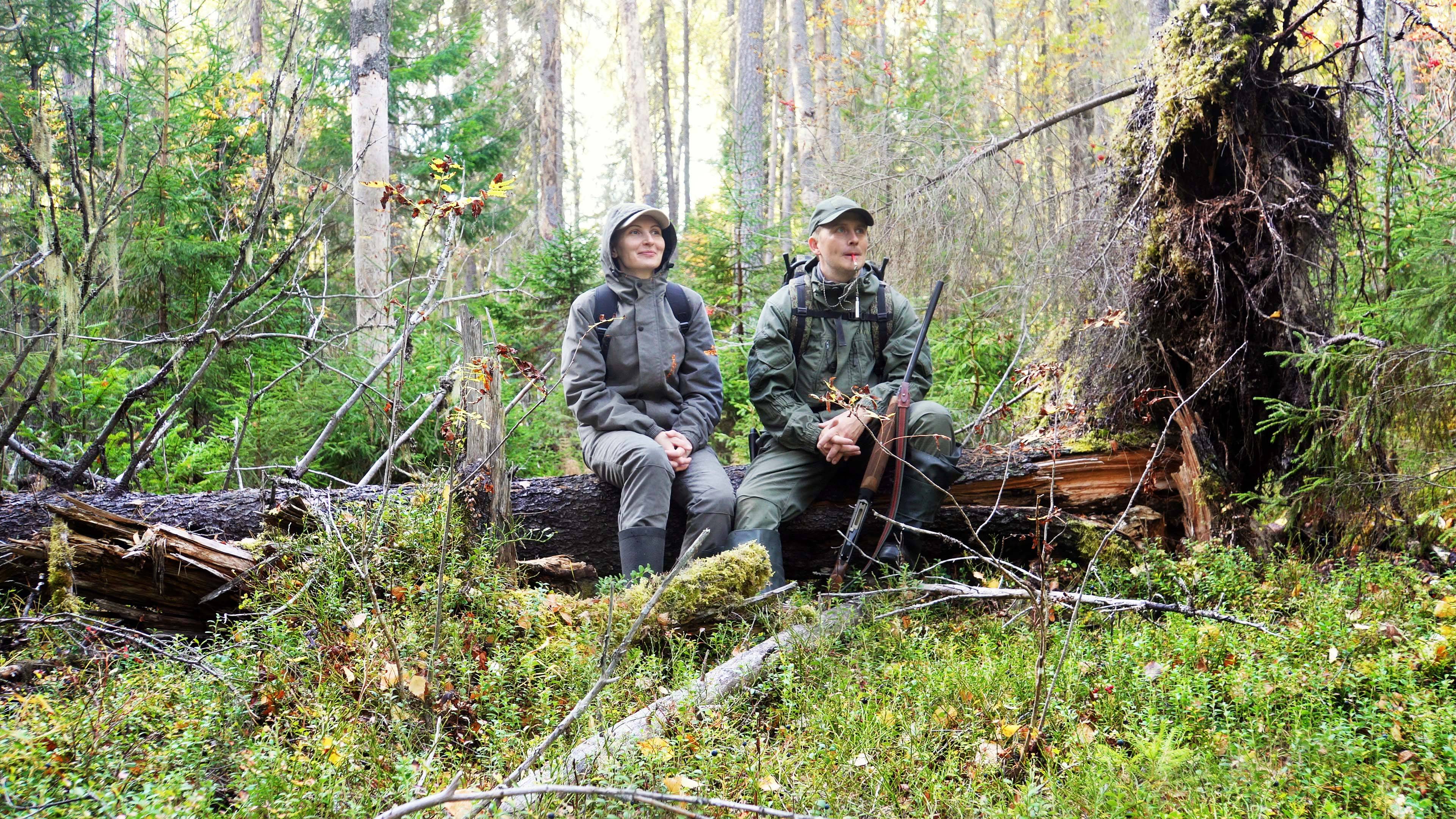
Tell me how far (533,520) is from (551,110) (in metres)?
16.8

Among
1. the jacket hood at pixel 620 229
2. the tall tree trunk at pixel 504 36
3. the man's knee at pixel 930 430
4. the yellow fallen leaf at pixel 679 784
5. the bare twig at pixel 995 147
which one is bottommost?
the yellow fallen leaf at pixel 679 784

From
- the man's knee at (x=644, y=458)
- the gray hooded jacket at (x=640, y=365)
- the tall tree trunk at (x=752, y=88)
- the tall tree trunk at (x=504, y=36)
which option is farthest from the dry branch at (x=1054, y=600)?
the tall tree trunk at (x=504, y=36)

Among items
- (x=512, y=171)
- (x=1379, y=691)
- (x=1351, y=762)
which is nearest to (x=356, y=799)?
(x=1351, y=762)

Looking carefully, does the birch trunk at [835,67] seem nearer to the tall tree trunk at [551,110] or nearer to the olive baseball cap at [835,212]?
the tall tree trunk at [551,110]

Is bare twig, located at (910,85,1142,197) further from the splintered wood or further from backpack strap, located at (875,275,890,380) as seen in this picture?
the splintered wood

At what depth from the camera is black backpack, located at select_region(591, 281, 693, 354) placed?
5.15 m

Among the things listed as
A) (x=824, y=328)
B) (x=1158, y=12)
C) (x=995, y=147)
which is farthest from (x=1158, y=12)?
(x=824, y=328)

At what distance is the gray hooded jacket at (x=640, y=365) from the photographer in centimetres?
502

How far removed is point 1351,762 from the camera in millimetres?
2756

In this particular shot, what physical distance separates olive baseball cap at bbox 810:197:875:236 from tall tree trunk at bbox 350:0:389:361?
584cm

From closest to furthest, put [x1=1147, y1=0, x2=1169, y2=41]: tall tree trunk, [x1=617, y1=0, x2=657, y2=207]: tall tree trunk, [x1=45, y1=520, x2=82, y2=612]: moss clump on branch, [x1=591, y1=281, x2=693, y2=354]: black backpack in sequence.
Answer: [x1=45, y1=520, x2=82, y2=612]: moss clump on branch → [x1=591, y1=281, x2=693, y2=354]: black backpack → [x1=1147, y1=0, x2=1169, y2=41]: tall tree trunk → [x1=617, y1=0, x2=657, y2=207]: tall tree trunk

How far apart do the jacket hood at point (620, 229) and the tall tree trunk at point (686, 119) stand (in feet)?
79.2

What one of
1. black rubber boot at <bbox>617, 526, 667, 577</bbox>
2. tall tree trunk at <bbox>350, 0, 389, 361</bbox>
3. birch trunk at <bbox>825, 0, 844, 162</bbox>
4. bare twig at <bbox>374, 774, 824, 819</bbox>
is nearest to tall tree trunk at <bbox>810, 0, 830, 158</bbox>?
birch trunk at <bbox>825, 0, 844, 162</bbox>

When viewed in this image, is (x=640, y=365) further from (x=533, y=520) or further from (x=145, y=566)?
(x=145, y=566)
